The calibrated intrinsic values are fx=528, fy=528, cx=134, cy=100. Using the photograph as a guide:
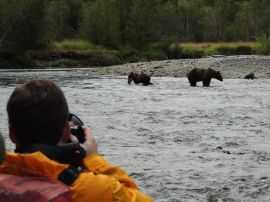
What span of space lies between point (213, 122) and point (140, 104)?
4.10 m

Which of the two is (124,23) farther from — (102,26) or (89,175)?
A: (89,175)

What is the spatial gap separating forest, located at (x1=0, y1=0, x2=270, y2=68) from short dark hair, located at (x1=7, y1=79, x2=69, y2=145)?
182 ft

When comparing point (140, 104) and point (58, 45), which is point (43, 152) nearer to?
point (140, 104)

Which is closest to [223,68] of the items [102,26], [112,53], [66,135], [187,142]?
[187,142]

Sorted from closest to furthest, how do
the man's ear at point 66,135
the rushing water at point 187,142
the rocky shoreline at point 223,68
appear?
the man's ear at point 66,135 → the rushing water at point 187,142 → the rocky shoreline at point 223,68

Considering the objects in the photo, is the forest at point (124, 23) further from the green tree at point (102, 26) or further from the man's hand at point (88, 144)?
the man's hand at point (88, 144)

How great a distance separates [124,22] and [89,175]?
83.0m

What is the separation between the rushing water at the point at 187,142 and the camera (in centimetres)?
658

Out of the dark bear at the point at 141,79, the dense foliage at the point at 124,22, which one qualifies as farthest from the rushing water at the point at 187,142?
the dense foliage at the point at 124,22

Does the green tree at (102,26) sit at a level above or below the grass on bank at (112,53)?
above

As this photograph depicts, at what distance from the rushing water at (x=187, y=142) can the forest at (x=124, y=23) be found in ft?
144

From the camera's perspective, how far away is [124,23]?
84375 mm

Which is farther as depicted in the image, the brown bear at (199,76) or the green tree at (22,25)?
the green tree at (22,25)

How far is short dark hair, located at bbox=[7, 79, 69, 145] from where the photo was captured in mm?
2387
